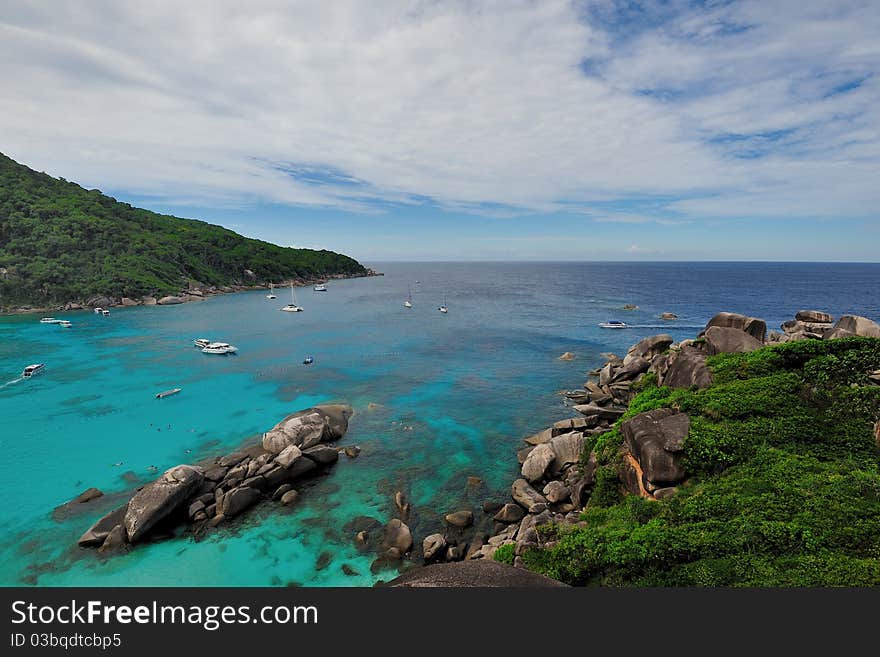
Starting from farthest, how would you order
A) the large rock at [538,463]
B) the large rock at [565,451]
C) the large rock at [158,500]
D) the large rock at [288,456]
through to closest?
the large rock at [288,456] < the large rock at [565,451] < the large rock at [538,463] < the large rock at [158,500]

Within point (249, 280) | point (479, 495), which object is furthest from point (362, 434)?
point (249, 280)

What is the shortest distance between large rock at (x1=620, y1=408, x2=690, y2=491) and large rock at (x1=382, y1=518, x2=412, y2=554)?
36.2ft

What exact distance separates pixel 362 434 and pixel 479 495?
461 inches

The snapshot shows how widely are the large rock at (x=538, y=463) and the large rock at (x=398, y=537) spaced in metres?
8.39

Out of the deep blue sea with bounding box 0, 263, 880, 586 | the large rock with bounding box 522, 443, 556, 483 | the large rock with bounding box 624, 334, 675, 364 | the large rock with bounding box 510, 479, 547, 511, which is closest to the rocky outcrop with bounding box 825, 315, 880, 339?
the large rock with bounding box 624, 334, 675, 364

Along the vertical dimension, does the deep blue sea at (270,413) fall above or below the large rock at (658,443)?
below

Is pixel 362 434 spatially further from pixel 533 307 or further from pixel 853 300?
pixel 853 300

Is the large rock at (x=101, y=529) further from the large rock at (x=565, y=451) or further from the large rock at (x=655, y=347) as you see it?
the large rock at (x=655, y=347)

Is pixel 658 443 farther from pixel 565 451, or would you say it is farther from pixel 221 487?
pixel 221 487

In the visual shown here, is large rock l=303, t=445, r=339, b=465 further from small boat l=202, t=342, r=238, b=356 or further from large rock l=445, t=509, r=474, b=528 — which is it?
small boat l=202, t=342, r=238, b=356

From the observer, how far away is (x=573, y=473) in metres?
22.6

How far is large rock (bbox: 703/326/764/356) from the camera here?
24691 mm

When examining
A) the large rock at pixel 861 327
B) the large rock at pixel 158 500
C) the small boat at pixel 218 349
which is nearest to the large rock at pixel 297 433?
the large rock at pixel 158 500

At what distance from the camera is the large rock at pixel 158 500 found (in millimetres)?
19078
